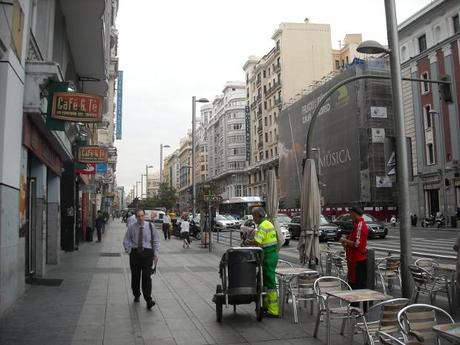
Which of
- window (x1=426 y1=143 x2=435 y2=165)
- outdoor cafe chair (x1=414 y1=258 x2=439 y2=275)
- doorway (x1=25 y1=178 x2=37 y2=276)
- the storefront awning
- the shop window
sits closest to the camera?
outdoor cafe chair (x1=414 y1=258 x2=439 y2=275)

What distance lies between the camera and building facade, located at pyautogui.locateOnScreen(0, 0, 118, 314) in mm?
8336

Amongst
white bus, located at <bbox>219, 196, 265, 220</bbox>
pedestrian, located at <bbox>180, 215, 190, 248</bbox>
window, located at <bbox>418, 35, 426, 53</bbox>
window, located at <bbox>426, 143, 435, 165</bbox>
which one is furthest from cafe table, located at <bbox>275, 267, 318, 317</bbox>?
white bus, located at <bbox>219, 196, 265, 220</bbox>

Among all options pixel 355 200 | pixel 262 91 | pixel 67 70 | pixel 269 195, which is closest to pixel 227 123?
pixel 262 91

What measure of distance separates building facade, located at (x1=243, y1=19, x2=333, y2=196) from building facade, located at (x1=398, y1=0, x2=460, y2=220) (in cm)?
3121

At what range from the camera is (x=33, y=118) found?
33.8 feet

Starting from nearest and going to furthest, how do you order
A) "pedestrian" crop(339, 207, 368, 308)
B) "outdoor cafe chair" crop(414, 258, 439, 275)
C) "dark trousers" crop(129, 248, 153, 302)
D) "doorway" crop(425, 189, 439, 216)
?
1. "pedestrian" crop(339, 207, 368, 308)
2. "dark trousers" crop(129, 248, 153, 302)
3. "outdoor cafe chair" crop(414, 258, 439, 275)
4. "doorway" crop(425, 189, 439, 216)

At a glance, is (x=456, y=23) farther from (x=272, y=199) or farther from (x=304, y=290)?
(x=304, y=290)

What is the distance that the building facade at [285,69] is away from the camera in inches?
3199

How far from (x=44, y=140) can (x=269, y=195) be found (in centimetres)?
598

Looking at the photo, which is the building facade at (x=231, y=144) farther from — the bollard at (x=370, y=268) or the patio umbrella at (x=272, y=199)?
the bollard at (x=370, y=268)

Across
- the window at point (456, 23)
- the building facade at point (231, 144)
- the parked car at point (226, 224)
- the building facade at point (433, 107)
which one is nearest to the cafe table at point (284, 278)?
the building facade at point (433, 107)

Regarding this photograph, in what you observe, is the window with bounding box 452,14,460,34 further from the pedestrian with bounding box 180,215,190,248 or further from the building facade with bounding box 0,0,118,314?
the building facade with bounding box 0,0,118,314

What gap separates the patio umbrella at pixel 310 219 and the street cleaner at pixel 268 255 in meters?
2.10

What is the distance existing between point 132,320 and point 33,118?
15.6ft
